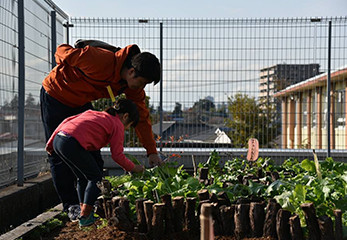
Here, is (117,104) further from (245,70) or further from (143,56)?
(245,70)

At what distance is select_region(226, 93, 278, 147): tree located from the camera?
304 inches

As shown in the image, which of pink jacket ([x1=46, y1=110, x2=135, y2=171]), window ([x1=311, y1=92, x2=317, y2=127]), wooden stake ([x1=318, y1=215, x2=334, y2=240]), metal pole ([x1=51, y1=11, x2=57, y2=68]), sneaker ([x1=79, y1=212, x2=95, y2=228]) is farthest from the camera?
window ([x1=311, y1=92, x2=317, y2=127])

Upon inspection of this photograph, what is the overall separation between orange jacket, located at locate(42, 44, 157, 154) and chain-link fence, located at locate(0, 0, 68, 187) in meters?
0.76

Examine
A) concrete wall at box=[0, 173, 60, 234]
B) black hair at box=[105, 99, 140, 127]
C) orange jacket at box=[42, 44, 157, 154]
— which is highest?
orange jacket at box=[42, 44, 157, 154]

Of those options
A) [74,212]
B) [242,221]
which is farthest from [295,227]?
[74,212]

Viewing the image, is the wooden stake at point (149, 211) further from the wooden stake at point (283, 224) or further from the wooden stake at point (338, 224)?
the wooden stake at point (338, 224)

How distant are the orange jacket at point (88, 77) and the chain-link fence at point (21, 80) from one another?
0.76 meters

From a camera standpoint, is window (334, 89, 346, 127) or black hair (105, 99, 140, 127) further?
window (334, 89, 346, 127)

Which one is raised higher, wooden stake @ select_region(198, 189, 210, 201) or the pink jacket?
the pink jacket

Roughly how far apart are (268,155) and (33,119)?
11.9 ft

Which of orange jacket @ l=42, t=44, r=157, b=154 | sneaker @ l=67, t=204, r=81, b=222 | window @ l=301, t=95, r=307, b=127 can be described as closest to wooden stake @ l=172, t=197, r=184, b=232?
sneaker @ l=67, t=204, r=81, b=222

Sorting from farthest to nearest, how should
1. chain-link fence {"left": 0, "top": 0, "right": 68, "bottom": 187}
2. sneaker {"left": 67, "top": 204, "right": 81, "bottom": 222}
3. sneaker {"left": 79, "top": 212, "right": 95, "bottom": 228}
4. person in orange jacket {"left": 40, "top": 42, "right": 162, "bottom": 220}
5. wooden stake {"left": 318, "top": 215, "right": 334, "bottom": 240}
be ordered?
chain-link fence {"left": 0, "top": 0, "right": 68, "bottom": 187} → sneaker {"left": 67, "top": 204, "right": 81, "bottom": 222} → person in orange jacket {"left": 40, "top": 42, "right": 162, "bottom": 220} → sneaker {"left": 79, "top": 212, "right": 95, "bottom": 228} → wooden stake {"left": 318, "top": 215, "right": 334, "bottom": 240}

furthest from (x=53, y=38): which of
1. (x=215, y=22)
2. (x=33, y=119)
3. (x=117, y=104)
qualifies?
(x=117, y=104)

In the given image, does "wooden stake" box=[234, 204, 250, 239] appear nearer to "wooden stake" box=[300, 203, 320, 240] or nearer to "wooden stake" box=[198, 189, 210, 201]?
"wooden stake" box=[198, 189, 210, 201]
